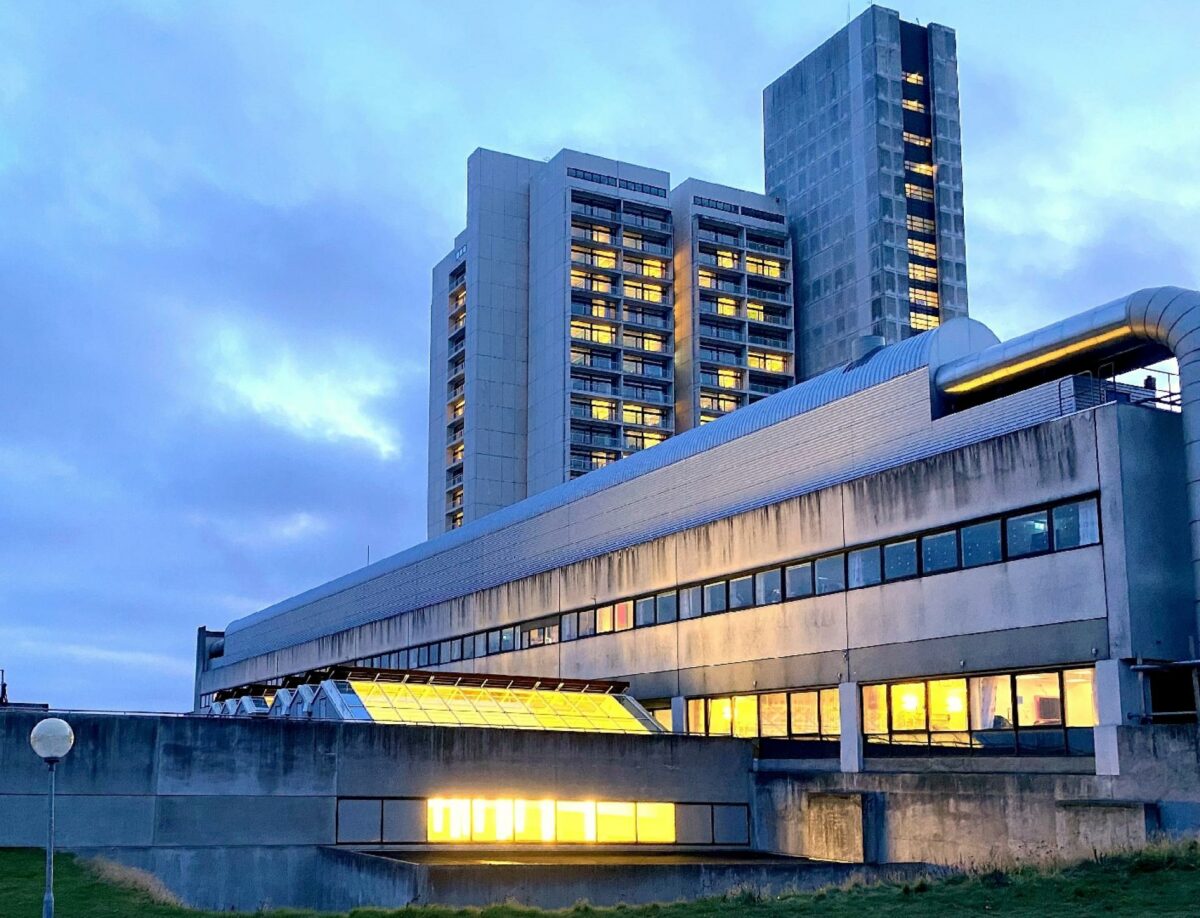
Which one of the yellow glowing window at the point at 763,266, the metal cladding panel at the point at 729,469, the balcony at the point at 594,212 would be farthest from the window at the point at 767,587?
the yellow glowing window at the point at 763,266

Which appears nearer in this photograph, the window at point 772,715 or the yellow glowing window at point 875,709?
the yellow glowing window at point 875,709

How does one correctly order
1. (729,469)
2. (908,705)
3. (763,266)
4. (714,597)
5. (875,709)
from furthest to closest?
(763,266)
(729,469)
(714,597)
(875,709)
(908,705)

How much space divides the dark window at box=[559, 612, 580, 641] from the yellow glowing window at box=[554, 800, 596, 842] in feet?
55.4

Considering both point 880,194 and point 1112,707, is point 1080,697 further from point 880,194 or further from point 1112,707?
point 880,194

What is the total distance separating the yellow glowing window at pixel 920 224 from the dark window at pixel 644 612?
74.3 meters

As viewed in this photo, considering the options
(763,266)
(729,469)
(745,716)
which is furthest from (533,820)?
(763,266)

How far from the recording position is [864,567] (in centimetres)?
4284

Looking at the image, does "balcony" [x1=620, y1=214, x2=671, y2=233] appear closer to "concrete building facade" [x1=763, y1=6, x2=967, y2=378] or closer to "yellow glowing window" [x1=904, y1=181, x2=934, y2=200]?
"concrete building facade" [x1=763, y1=6, x2=967, y2=378]

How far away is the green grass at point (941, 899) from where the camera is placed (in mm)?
21578

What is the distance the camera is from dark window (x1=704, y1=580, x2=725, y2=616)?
49562mm

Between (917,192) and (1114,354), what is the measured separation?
84.2 metres

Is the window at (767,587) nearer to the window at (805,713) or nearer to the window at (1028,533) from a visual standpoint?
the window at (805,713)

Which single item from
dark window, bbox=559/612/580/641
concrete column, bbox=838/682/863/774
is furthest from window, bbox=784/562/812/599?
dark window, bbox=559/612/580/641

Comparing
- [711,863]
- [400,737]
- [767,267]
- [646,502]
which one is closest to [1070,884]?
[711,863]
